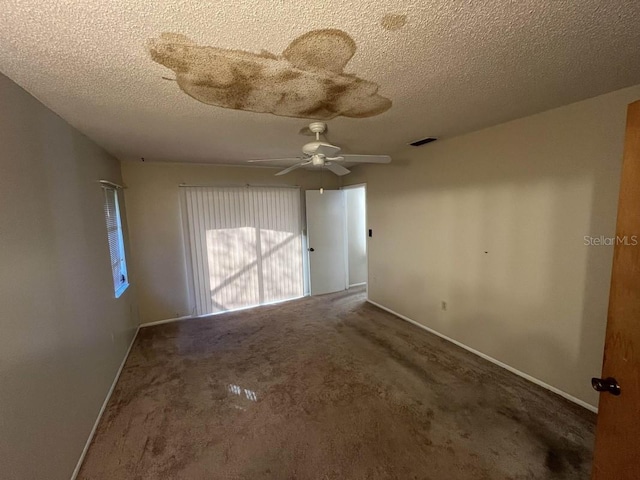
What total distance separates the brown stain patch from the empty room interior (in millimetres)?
18

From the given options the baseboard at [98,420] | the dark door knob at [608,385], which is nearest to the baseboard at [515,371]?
the dark door knob at [608,385]

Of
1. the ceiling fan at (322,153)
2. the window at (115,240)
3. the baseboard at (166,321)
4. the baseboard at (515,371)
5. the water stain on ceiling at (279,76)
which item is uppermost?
the water stain on ceiling at (279,76)

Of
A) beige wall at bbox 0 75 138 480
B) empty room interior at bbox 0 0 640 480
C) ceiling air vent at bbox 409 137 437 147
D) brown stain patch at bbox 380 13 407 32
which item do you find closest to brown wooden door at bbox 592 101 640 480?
empty room interior at bbox 0 0 640 480

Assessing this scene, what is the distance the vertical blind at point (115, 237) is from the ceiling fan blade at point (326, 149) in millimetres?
2257

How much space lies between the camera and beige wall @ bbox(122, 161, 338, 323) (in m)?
3.75

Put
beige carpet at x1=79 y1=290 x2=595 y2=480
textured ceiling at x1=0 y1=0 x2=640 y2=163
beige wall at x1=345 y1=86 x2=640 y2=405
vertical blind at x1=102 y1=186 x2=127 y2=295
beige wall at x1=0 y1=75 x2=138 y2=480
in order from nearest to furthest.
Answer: textured ceiling at x1=0 y1=0 x2=640 y2=163 → beige wall at x1=0 y1=75 x2=138 y2=480 → beige carpet at x1=79 y1=290 x2=595 y2=480 → beige wall at x1=345 y1=86 x2=640 y2=405 → vertical blind at x1=102 y1=186 x2=127 y2=295

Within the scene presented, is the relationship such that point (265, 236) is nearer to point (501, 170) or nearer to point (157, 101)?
point (157, 101)

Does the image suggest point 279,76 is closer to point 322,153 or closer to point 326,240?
point 322,153

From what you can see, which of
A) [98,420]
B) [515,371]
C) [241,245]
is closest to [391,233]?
[515,371]

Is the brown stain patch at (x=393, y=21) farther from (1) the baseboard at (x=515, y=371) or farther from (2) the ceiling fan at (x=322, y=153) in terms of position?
(1) the baseboard at (x=515, y=371)

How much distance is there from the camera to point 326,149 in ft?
6.84

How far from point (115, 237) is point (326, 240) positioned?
3104 mm

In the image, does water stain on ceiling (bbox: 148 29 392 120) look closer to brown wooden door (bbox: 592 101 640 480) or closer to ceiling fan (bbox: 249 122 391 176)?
ceiling fan (bbox: 249 122 391 176)

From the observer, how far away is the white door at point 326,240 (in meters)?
4.87
